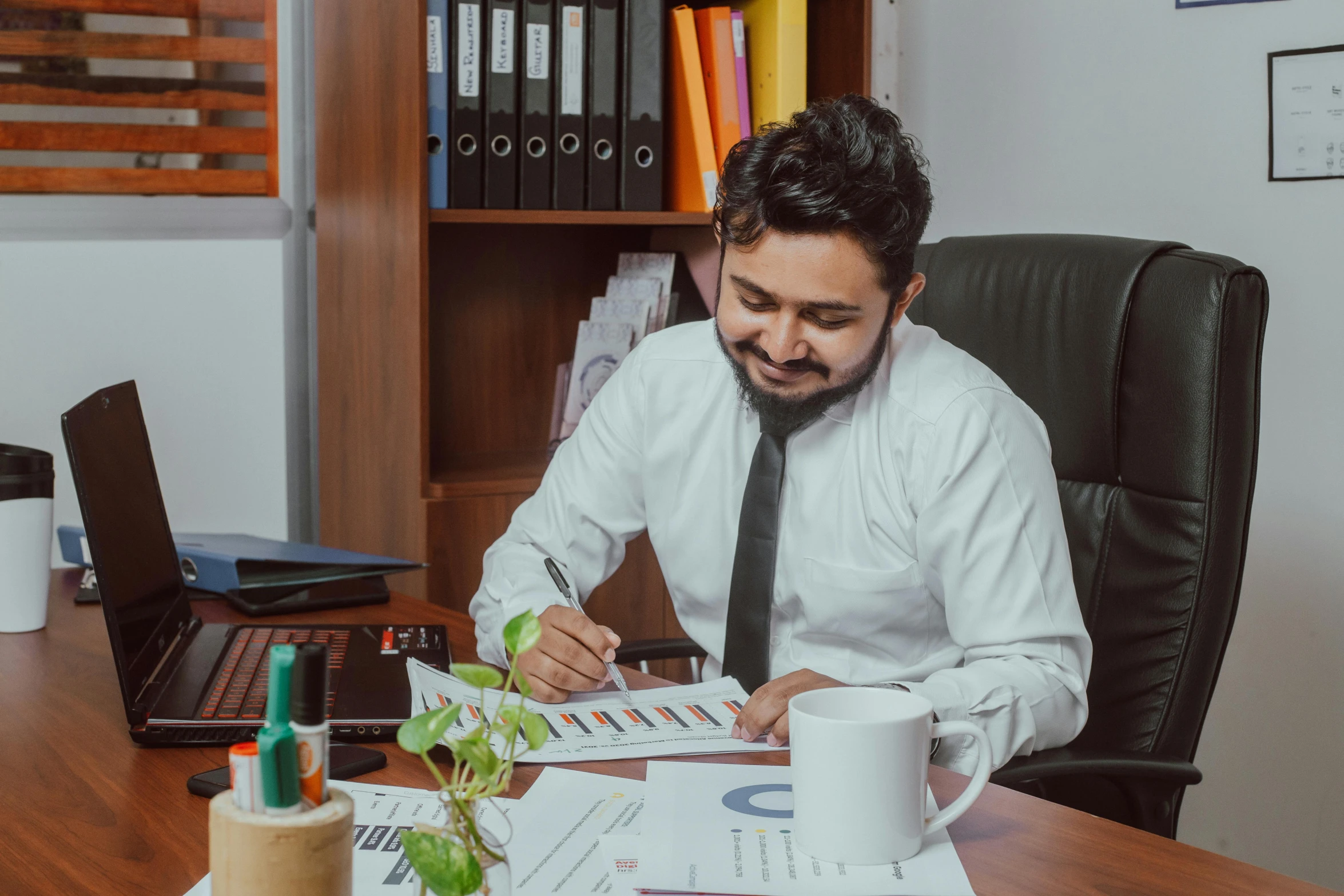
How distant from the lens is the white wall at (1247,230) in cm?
193

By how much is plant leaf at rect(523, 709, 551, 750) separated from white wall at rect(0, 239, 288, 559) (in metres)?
1.57

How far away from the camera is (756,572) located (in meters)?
1.40

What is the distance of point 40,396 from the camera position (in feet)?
6.27

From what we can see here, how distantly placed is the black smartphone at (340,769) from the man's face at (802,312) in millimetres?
603

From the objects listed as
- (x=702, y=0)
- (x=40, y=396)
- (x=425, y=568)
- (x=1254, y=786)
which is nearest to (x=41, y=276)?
(x=40, y=396)

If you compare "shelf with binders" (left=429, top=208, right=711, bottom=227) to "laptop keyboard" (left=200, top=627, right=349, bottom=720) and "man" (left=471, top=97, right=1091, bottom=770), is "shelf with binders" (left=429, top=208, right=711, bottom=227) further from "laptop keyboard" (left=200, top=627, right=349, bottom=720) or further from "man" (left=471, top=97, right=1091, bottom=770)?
"laptop keyboard" (left=200, top=627, right=349, bottom=720)

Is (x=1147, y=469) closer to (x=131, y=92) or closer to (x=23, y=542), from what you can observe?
(x=23, y=542)

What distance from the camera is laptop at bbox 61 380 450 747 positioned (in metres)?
1.04

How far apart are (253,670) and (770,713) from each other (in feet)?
1.67

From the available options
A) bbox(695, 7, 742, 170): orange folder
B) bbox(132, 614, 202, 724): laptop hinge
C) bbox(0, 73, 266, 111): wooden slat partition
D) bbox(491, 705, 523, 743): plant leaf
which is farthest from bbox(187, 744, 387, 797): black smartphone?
bbox(0, 73, 266, 111): wooden slat partition

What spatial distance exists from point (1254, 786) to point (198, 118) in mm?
2046

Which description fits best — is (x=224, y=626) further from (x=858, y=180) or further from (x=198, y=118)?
(x=198, y=118)

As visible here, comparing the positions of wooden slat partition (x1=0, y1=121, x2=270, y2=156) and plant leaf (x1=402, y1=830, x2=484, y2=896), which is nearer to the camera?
plant leaf (x1=402, y1=830, x2=484, y2=896)

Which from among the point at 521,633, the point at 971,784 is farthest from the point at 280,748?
the point at 971,784
